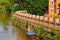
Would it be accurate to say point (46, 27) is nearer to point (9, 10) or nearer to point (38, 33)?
point (38, 33)

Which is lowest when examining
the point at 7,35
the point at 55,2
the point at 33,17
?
the point at 7,35

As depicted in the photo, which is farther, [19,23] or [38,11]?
[38,11]

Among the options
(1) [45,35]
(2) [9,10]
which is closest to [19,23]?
(1) [45,35]

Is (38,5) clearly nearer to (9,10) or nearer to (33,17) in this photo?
(33,17)

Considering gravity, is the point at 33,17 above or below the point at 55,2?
below

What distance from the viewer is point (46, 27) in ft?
86.1

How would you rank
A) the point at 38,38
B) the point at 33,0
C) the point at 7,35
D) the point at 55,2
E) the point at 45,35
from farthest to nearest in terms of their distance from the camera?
the point at 33,0 < the point at 55,2 < the point at 7,35 < the point at 38,38 < the point at 45,35

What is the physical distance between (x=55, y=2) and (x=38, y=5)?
677 cm

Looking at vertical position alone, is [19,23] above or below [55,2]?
below

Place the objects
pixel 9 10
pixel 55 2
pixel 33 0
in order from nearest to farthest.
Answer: pixel 55 2 → pixel 33 0 → pixel 9 10

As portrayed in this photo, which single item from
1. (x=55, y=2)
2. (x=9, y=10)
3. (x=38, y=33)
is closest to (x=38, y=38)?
(x=38, y=33)

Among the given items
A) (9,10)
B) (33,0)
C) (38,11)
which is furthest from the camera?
(9,10)

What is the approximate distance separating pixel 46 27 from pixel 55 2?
13.4 meters

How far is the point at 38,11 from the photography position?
145ft
